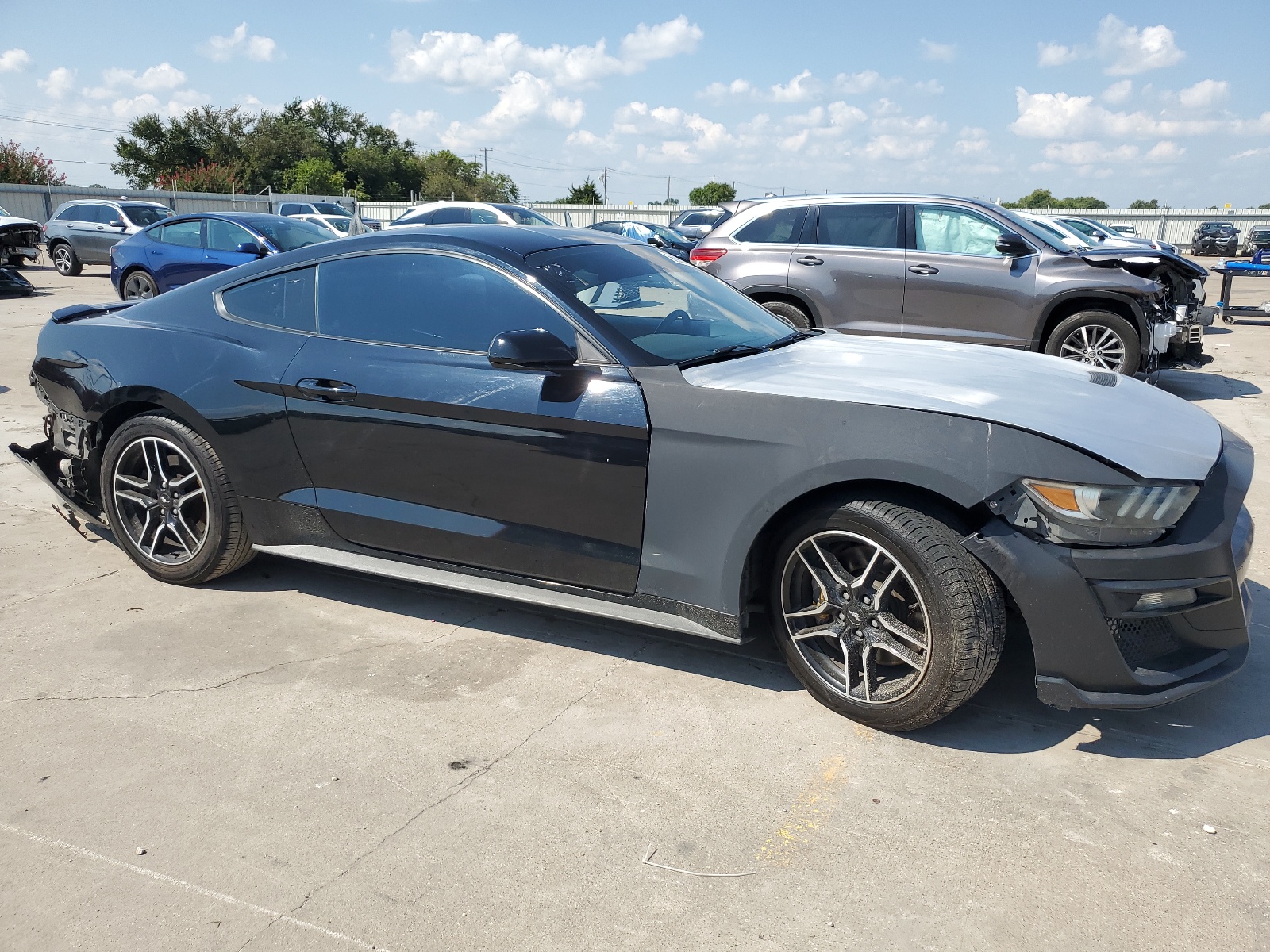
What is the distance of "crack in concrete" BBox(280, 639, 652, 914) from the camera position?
242 cm

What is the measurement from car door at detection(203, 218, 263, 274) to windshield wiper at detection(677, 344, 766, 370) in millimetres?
10650

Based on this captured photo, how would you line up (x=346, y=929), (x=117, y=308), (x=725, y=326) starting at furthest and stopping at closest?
1. (x=117, y=308)
2. (x=725, y=326)
3. (x=346, y=929)

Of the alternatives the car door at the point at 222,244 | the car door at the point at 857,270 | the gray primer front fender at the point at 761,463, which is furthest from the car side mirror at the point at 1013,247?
the car door at the point at 222,244

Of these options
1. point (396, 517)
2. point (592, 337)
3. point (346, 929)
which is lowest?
point (346, 929)

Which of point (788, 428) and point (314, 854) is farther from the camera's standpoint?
point (788, 428)

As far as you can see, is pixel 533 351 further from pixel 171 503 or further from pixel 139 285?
pixel 139 285

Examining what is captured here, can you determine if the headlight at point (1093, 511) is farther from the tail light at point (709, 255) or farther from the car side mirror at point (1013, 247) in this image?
the tail light at point (709, 255)

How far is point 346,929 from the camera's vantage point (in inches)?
88.7

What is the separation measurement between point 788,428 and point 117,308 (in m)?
3.51

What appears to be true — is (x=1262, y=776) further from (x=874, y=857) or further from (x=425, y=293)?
(x=425, y=293)

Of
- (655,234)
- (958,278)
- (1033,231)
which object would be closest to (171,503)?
Result: (958,278)

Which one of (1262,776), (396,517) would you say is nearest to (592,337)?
(396,517)

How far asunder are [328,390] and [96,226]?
20.9 metres

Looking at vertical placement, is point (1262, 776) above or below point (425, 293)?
below
